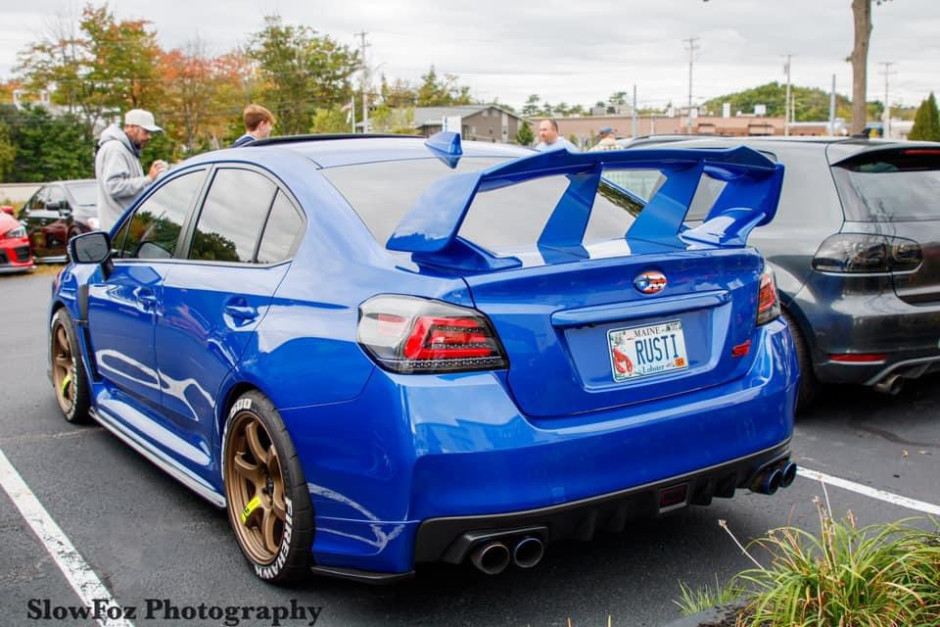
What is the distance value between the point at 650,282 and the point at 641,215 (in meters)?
0.44

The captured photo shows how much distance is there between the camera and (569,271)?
9.36 feet

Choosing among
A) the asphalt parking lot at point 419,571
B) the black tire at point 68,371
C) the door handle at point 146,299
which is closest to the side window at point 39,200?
the black tire at point 68,371

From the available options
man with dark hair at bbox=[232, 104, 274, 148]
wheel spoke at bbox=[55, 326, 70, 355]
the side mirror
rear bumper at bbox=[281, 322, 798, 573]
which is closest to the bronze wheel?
rear bumper at bbox=[281, 322, 798, 573]

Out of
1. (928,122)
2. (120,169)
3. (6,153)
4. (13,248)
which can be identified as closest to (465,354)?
(120,169)

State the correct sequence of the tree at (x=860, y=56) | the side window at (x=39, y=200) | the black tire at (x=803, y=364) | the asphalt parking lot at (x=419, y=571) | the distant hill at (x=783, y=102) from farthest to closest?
the distant hill at (x=783, y=102), the tree at (x=860, y=56), the side window at (x=39, y=200), the black tire at (x=803, y=364), the asphalt parking lot at (x=419, y=571)

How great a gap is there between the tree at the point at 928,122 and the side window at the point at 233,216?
4469 cm

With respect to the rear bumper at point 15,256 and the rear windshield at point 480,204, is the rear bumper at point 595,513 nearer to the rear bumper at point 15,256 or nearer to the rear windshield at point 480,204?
the rear windshield at point 480,204

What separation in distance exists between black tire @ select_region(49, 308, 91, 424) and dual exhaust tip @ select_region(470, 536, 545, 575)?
3396 millimetres

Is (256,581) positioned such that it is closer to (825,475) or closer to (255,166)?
(255,166)

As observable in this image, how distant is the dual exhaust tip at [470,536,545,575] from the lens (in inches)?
107

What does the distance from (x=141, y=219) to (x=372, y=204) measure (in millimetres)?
2000

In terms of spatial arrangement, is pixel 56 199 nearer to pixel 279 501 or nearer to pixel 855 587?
pixel 279 501

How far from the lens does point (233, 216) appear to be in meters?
3.82

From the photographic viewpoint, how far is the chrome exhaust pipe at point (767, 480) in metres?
3.26
